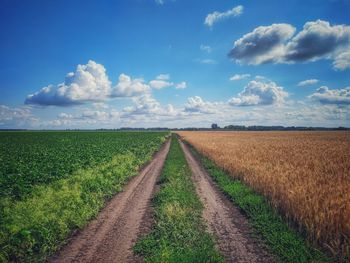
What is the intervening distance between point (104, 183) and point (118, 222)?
191 inches

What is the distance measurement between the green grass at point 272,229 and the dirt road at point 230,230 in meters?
0.30

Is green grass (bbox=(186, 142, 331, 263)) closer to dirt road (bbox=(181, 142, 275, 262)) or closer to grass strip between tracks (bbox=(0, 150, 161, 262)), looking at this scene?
dirt road (bbox=(181, 142, 275, 262))

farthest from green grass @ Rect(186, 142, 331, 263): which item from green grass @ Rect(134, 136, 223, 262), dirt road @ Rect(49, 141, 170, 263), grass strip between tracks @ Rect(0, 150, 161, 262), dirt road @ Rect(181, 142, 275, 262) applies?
grass strip between tracks @ Rect(0, 150, 161, 262)

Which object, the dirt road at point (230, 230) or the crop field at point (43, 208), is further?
the crop field at point (43, 208)

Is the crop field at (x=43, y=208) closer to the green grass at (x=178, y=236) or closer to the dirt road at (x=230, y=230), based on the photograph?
the green grass at (x=178, y=236)

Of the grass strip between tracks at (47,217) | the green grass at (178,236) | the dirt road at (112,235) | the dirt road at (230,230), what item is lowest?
the dirt road at (230,230)

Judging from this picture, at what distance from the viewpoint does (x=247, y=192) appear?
11695 mm

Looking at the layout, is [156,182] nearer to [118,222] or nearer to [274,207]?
[118,222]

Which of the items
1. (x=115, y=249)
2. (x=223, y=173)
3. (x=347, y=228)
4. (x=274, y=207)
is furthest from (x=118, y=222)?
(x=223, y=173)

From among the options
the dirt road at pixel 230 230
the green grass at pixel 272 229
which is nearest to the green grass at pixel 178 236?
the dirt road at pixel 230 230

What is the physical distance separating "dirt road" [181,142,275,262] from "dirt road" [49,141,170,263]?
252cm

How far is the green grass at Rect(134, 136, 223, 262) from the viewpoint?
231 inches

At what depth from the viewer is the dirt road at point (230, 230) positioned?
6.14 meters

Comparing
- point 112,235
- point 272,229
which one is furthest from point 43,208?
point 272,229
